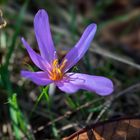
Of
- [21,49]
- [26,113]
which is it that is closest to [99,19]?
[21,49]

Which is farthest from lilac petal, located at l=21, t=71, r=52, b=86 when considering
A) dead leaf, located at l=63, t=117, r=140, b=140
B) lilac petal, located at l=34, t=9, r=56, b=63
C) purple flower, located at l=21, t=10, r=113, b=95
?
dead leaf, located at l=63, t=117, r=140, b=140

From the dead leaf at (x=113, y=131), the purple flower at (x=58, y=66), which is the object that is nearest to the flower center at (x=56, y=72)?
the purple flower at (x=58, y=66)

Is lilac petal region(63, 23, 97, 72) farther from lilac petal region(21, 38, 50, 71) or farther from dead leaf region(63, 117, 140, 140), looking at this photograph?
dead leaf region(63, 117, 140, 140)

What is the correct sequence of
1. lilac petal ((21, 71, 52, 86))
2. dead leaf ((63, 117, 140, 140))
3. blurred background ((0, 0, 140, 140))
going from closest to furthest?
1. lilac petal ((21, 71, 52, 86))
2. dead leaf ((63, 117, 140, 140))
3. blurred background ((0, 0, 140, 140))

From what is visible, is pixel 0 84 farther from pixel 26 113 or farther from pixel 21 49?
pixel 21 49

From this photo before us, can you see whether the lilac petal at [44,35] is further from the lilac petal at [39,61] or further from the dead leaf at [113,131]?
the dead leaf at [113,131]

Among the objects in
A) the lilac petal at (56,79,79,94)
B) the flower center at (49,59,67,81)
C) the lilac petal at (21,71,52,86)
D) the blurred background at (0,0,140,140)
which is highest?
the lilac petal at (21,71,52,86)
